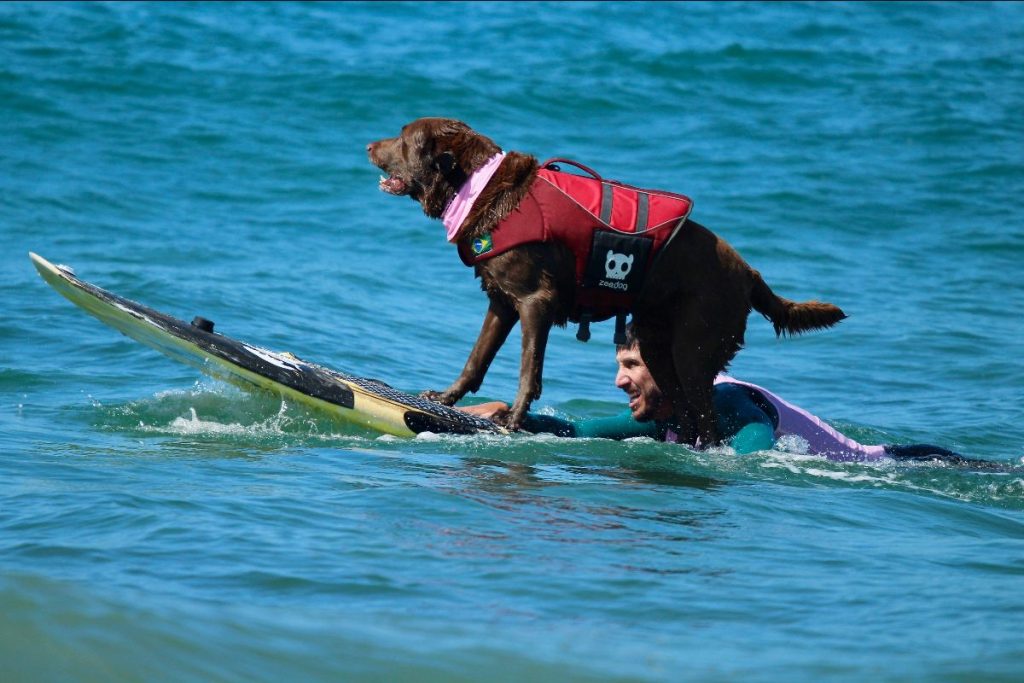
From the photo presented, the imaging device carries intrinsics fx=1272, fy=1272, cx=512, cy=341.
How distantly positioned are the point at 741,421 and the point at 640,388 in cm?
59

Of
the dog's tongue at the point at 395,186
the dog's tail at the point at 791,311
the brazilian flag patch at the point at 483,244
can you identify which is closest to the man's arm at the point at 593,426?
the dog's tail at the point at 791,311

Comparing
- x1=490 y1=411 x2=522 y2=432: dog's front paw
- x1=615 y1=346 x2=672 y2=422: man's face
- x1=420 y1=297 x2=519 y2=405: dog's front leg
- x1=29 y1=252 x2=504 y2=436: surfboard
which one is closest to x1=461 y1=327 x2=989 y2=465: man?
x1=615 y1=346 x2=672 y2=422: man's face

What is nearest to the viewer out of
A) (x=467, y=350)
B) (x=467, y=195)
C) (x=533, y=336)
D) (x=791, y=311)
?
(x=533, y=336)

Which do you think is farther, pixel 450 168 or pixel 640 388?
pixel 640 388

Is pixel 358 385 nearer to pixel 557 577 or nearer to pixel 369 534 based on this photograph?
pixel 369 534

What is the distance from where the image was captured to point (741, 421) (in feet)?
23.2

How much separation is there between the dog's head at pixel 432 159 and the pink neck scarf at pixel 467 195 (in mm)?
34

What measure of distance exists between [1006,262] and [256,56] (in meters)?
11.7

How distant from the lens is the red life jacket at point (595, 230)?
6402mm

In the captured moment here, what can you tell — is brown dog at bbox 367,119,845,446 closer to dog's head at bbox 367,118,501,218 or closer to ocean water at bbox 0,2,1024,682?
dog's head at bbox 367,118,501,218

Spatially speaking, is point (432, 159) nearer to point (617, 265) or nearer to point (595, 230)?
point (595, 230)

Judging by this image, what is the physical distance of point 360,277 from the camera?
12.7 meters

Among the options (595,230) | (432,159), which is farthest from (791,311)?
(432,159)

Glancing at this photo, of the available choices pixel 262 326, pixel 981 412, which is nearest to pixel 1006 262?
pixel 981 412
